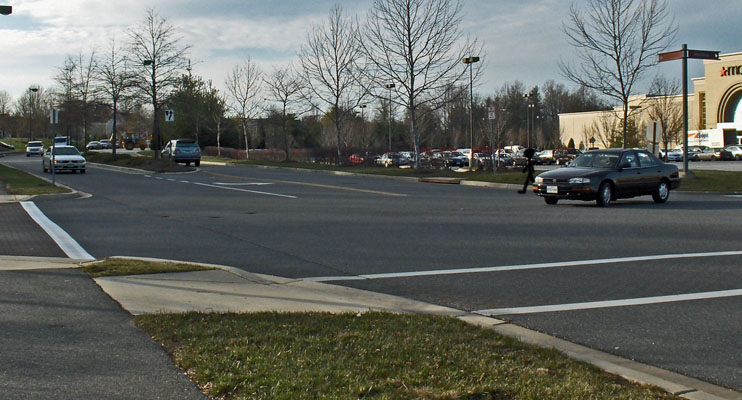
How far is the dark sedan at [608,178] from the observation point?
1964 centimetres

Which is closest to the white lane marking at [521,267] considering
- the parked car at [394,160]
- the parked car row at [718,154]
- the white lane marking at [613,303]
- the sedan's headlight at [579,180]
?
the white lane marking at [613,303]

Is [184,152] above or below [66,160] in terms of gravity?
above

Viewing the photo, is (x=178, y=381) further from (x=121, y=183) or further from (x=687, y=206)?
(x=121, y=183)

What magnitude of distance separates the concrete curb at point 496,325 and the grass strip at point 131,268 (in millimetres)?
428

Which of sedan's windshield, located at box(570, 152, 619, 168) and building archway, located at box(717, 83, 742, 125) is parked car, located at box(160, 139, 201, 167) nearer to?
sedan's windshield, located at box(570, 152, 619, 168)

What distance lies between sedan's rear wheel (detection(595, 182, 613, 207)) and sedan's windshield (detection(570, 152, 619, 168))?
2.71 feet

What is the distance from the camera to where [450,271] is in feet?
32.7

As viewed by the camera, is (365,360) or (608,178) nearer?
(365,360)

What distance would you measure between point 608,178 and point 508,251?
939 centimetres

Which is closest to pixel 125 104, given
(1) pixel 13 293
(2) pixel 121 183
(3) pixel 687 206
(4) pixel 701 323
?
(2) pixel 121 183

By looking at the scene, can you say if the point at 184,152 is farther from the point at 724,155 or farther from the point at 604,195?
the point at 724,155

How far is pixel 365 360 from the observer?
5441mm

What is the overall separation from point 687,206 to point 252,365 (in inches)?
693

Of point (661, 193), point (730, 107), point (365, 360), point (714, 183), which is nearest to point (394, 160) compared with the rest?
point (714, 183)
